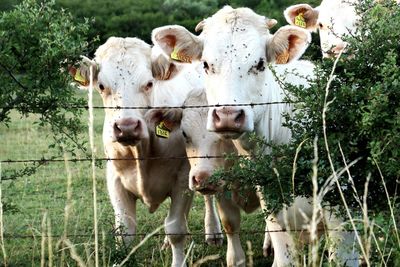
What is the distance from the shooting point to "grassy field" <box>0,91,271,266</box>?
810cm

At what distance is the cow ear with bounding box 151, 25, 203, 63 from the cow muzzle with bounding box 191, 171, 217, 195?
961 millimetres

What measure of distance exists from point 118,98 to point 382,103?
133 inches

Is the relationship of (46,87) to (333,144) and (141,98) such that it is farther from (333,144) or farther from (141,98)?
(333,144)

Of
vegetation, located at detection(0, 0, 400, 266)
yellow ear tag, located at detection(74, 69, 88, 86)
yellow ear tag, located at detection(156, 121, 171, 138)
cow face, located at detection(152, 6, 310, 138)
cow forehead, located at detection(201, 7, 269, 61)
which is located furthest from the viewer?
yellow ear tag, located at detection(74, 69, 88, 86)

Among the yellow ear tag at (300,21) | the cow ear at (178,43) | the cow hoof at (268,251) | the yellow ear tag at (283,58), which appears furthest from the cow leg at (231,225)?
the yellow ear tag at (300,21)

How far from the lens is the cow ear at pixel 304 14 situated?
11109mm

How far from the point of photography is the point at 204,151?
8.23 m

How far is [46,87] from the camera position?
24.0 ft

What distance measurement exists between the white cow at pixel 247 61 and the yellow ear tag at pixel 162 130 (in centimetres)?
77

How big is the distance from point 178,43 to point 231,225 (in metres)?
1.93

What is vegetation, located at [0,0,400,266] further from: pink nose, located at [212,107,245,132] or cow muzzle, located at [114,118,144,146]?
cow muzzle, located at [114,118,144,146]

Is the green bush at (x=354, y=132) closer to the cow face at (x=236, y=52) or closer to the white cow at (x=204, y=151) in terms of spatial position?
the cow face at (x=236, y=52)

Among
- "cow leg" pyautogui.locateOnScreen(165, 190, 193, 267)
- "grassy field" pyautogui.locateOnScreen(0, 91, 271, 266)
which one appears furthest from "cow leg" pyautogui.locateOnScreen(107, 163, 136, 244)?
"cow leg" pyautogui.locateOnScreen(165, 190, 193, 267)

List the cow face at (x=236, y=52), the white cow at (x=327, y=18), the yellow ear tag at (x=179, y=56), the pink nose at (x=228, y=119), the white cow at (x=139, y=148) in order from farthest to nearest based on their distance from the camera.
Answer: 1. the white cow at (x=327, y=18)
2. the white cow at (x=139, y=148)
3. the yellow ear tag at (x=179, y=56)
4. the cow face at (x=236, y=52)
5. the pink nose at (x=228, y=119)
